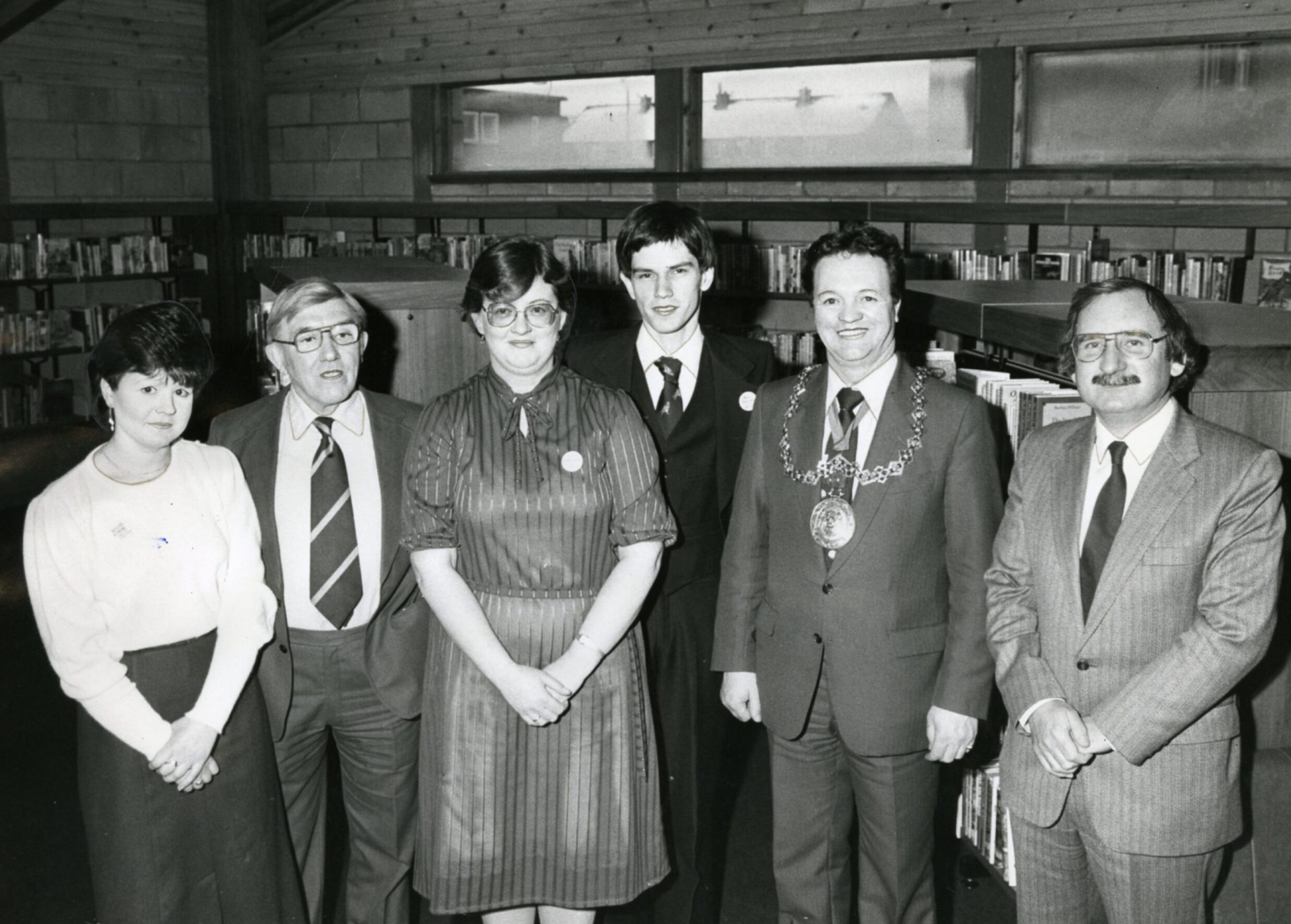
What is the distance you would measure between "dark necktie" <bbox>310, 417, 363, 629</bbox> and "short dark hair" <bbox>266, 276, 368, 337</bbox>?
8.3 inches

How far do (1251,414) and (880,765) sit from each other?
100 cm

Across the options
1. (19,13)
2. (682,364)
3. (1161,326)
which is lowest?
(682,364)

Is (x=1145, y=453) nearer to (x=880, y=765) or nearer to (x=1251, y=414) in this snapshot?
(x=1251, y=414)

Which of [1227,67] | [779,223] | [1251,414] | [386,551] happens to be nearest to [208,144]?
[779,223]

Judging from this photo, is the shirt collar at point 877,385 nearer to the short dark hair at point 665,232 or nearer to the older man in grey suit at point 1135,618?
the older man in grey suit at point 1135,618

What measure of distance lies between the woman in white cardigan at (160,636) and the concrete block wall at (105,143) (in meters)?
8.73

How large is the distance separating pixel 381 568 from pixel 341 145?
884cm

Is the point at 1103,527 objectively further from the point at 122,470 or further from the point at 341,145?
the point at 341,145

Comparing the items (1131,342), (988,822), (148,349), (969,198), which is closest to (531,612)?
(148,349)

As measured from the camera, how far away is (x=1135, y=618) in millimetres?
1939

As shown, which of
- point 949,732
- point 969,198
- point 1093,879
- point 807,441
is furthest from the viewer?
point 969,198

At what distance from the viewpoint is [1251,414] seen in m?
2.21

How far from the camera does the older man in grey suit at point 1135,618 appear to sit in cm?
187

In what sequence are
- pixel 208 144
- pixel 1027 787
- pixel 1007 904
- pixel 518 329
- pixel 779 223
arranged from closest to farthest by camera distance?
pixel 1027 787, pixel 518 329, pixel 1007 904, pixel 779 223, pixel 208 144
